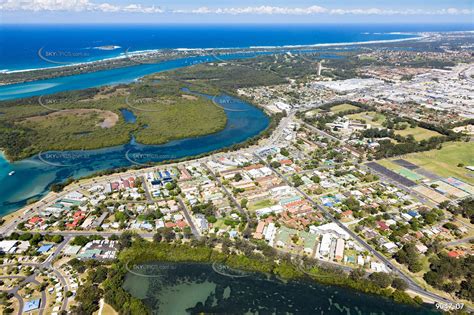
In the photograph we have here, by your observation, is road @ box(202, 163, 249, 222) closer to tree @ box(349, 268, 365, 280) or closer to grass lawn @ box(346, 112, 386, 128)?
tree @ box(349, 268, 365, 280)

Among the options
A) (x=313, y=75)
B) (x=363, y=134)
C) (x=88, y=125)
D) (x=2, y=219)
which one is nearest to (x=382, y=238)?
(x=363, y=134)

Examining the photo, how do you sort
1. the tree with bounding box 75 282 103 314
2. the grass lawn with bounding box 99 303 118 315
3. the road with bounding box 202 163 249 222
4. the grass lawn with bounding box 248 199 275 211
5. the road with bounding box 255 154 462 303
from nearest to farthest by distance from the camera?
the tree with bounding box 75 282 103 314 < the grass lawn with bounding box 99 303 118 315 < the road with bounding box 255 154 462 303 < the road with bounding box 202 163 249 222 < the grass lawn with bounding box 248 199 275 211

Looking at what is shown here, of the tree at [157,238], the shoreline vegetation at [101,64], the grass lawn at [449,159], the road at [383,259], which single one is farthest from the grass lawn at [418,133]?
the shoreline vegetation at [101,64]

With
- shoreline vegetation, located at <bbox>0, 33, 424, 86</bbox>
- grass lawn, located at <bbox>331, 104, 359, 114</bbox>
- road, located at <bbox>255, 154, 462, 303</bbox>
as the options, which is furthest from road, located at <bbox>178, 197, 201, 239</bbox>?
shoreline vegetation, located at <bbox>0, 33, 424, 86</bbox>

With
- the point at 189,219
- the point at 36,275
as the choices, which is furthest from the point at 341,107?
the point at 36,275

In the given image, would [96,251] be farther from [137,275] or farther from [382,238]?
[382,238]
